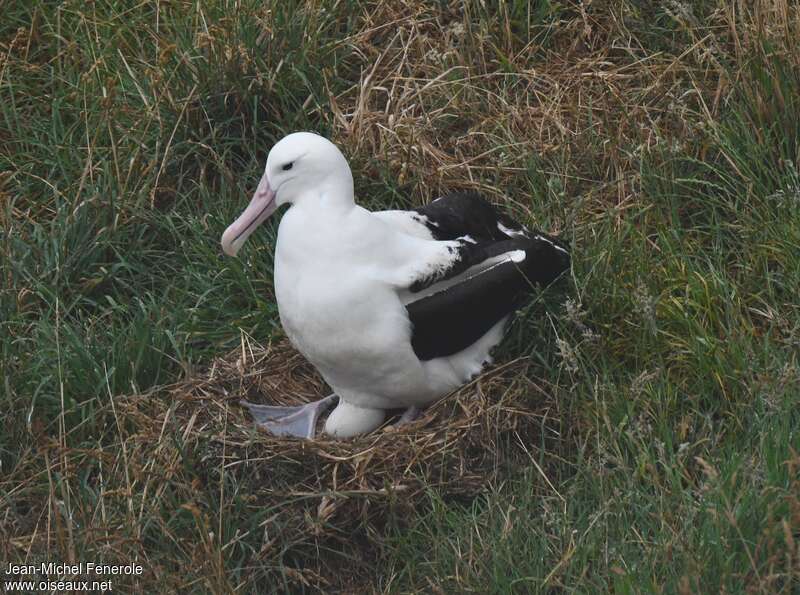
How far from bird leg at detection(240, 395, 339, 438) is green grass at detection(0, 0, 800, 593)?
1.08 ft

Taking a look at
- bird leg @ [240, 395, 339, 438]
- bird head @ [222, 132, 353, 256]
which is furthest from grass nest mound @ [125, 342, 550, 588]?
bird head @ [222, 132, 353, 256]

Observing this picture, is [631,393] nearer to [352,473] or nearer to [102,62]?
[352,473]

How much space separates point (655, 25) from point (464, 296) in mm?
1867

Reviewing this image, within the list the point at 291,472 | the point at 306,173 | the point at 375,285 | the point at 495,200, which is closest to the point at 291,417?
the point at 291,472

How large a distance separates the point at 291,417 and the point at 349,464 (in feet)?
1.69

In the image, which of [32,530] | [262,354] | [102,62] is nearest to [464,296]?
[262,354]

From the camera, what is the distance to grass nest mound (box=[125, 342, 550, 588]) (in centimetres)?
482

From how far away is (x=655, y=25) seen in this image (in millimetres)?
6258

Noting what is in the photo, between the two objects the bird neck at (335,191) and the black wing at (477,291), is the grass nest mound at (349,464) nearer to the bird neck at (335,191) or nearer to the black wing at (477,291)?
the black wing at (477,291)

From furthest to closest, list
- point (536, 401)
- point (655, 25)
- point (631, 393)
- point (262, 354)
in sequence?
1. point (655, 25)
2. point (262, 354)
3. point (536, 401)
4. point (631, 393)

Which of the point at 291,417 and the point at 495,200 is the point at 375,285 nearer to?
the point at 291,417

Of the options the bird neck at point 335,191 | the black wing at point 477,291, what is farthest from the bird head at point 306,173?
the black wing at point 477,291

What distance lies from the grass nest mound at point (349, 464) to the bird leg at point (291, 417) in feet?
0.45

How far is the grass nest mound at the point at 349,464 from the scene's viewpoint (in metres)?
4.82
